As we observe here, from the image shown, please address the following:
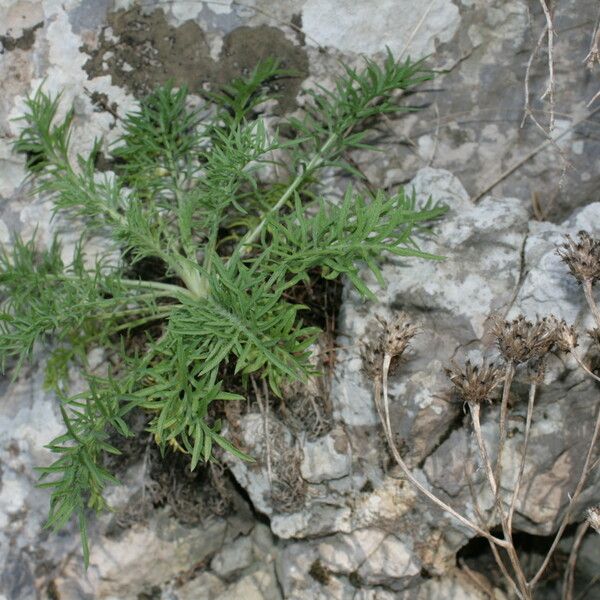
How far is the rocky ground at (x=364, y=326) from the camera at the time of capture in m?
2.72

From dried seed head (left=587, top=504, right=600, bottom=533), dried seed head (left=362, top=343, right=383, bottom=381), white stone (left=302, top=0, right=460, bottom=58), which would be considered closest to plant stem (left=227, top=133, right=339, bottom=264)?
white stone (left=302, top=0, right=460, bottom=58)

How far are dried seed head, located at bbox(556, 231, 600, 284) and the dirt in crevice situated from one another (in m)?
1.35

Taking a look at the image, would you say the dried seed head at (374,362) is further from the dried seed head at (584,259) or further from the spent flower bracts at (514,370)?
the dried seed head at (584,259)

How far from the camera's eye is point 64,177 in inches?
117

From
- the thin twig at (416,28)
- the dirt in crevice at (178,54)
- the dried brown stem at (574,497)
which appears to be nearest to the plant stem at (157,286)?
the dirt in crevice at (178,54)

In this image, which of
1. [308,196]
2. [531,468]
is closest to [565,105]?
[308,196]

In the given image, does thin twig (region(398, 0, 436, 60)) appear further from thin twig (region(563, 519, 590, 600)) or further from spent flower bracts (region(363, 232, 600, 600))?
thin twig (region(563, 519, 590, 600))

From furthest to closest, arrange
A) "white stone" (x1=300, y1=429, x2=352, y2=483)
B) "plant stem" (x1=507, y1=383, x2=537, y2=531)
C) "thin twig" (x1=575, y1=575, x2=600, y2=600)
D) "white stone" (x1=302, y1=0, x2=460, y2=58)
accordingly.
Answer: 1. "white stone" (x1=302, y1=0, x2=460, y2=58)
2. "thin twig" (x1=575, y1=575, x2=600, y2=600)
3. "white stone" (x1=300, y1=429, x2=352, y2=483)
4. "plant stem" (x1=507, y1=383, x2=537, y2=531)

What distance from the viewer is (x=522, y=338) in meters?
2.38

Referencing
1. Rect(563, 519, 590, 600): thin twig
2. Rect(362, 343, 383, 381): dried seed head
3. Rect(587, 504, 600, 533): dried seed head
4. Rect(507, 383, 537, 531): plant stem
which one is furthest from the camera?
Rect(563, 519, 590, 600): thin twig

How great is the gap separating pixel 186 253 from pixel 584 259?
4.87ft

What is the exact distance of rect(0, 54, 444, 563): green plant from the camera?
2406 mm

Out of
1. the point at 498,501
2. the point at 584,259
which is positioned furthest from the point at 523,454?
the point at 584,259

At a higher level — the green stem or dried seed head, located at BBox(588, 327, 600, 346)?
dried seed head, located at BBox(588, 327, 600, 346)
